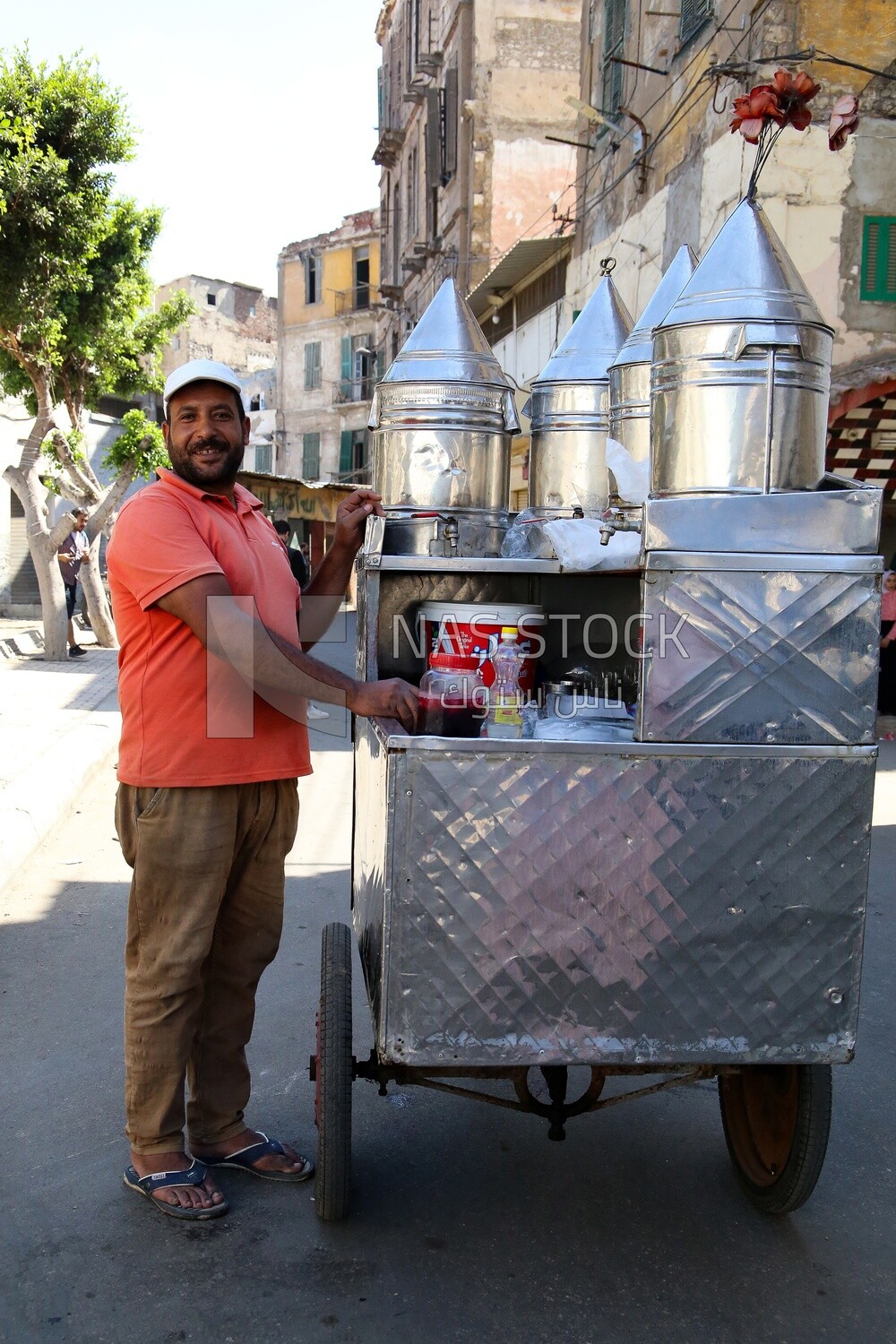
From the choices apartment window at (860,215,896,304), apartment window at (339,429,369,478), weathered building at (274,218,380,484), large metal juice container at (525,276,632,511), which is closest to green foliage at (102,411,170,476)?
apartment window at (860,215,896,304)

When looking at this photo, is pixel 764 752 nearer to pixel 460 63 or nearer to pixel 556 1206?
pixel 556 1206

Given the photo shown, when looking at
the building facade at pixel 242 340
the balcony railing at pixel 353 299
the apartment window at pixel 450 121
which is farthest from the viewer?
the building facade at pixel 242 340

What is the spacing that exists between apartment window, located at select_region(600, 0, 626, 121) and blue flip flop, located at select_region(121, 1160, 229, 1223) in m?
13.5

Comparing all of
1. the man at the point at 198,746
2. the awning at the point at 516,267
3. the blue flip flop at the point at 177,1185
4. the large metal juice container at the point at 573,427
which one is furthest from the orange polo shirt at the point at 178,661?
the awning at the point at 516,267

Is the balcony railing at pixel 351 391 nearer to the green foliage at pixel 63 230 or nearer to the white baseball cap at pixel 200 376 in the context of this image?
the green foliage at pixel 63 230

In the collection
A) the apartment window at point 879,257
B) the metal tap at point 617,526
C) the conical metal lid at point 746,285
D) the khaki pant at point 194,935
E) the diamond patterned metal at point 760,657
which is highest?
the apartment window at point 879,257

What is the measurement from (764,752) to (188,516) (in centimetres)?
139

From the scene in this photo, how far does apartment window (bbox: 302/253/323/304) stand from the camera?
42281mm

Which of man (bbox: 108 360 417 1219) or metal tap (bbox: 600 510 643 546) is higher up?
metal tap (bbox: 600 510 643 546)

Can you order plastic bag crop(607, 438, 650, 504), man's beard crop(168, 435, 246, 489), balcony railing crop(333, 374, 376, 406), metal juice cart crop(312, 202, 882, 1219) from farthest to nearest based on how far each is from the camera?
balcony railing crop(333, 374, 376, 406) < plastic bag crop(607, 438, 650, 504) < man's beard crop(168, 435, 246, 489) < metal juice cart crop(312, 202, 882, 1219)

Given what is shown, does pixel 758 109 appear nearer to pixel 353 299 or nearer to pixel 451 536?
pixel 451 536

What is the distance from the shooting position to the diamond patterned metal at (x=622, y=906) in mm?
2305

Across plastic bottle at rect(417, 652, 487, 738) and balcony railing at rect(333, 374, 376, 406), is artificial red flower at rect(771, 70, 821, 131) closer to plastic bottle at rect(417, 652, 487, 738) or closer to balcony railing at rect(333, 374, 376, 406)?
plastic bottle at rect(417, 652, 487, 738)

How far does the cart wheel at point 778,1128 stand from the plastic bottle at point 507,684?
0.96 metres
